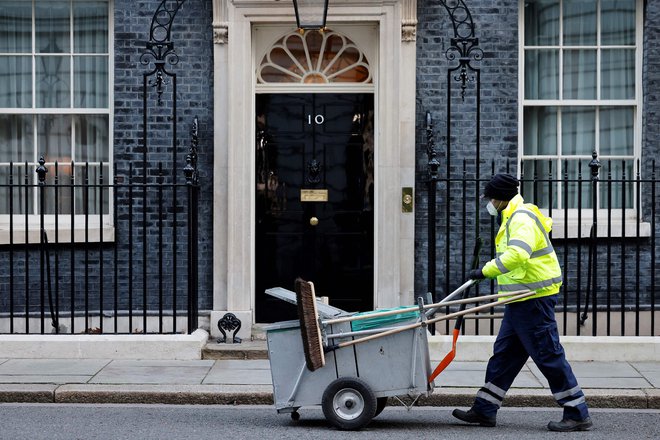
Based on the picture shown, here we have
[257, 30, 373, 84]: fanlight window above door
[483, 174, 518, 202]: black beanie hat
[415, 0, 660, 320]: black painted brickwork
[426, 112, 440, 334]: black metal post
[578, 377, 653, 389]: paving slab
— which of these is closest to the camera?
[483, 174, 518, 202]: black beanie hat

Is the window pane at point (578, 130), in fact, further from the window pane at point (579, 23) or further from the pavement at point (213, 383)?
the pavement at point (213, 383)

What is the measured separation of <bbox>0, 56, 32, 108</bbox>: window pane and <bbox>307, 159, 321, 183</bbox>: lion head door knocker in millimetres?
2904

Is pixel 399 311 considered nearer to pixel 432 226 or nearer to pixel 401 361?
pixel 401 361

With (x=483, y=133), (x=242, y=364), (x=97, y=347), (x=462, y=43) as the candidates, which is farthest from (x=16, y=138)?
(x=483, y=133)

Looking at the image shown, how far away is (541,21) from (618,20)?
2.54 ft

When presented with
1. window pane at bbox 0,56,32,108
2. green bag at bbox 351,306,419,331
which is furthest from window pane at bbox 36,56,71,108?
green bag at bbox 351,306,419,331

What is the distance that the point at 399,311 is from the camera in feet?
24.1

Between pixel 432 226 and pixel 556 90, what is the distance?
83.7 inches

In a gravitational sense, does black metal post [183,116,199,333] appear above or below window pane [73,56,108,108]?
below

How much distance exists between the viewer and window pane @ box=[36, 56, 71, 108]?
11.2 meters

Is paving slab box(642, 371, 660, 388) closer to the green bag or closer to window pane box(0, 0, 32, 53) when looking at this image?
the green bag

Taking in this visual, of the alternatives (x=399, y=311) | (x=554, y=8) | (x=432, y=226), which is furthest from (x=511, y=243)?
(x=554, y=8)

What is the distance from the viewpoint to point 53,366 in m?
9.52

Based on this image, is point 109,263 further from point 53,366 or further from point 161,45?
point 161,45
